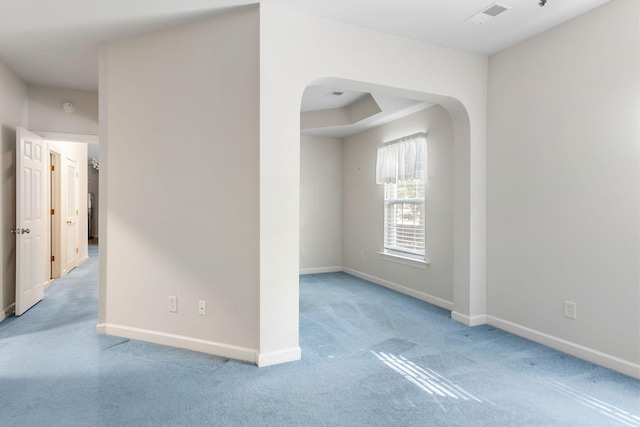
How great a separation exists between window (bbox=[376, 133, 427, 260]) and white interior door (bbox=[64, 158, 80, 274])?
542 cm

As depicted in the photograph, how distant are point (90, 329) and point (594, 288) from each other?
4404 millimetres

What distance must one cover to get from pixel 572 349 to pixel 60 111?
5961 mm

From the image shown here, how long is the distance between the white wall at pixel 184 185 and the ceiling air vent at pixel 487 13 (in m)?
1.73

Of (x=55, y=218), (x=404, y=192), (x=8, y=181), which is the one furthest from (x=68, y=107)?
(x=404, y=192)

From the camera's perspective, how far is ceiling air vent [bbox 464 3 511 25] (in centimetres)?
273

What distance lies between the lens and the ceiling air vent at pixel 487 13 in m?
2.73

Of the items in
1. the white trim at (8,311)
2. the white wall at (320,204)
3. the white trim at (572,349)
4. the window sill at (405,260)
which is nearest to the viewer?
the white trim at (572,349)

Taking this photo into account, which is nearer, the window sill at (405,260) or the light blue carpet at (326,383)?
the light blue carpet at (326,383)

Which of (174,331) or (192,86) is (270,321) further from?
(192,86)

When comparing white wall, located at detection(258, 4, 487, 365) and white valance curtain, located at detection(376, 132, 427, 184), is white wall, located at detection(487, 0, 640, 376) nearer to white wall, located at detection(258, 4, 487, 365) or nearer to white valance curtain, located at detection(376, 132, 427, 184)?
white wall, located at detection(258, 4, 487, 365)

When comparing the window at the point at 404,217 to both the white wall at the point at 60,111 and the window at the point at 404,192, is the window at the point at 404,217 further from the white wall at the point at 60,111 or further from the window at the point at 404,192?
the white wall at the point at 60,111

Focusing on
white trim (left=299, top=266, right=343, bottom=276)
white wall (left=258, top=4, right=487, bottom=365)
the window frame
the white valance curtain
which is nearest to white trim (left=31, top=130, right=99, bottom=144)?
white wall (left=258, top=4, right=487, bottom=365)

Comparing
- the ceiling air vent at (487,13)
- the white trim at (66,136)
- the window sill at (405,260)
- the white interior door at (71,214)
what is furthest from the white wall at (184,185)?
the white interior door at (71,214)

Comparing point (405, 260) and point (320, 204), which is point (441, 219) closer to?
point (405, 260)
